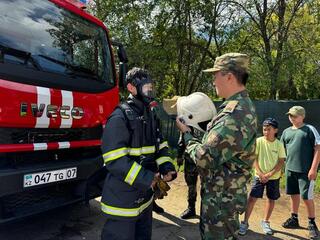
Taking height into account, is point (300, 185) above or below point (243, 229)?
above

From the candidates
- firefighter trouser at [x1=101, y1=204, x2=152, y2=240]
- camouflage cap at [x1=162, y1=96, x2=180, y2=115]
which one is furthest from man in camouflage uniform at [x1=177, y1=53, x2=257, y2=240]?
firefighter trouser at [x1=101, y1=204, x2=152, y2=240]

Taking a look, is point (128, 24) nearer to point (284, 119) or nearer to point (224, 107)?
point (284, 119)

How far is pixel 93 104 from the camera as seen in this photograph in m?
4.45

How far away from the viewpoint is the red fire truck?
3602 millimetres

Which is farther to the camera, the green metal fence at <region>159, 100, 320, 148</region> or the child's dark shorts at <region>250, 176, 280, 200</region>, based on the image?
the green metal fence at <region>159, 100, 320, 148</region>

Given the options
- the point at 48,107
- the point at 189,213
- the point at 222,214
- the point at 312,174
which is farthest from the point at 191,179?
the point at 222,214

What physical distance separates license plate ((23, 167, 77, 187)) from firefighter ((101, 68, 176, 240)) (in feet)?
3.03

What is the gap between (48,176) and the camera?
3867 mm

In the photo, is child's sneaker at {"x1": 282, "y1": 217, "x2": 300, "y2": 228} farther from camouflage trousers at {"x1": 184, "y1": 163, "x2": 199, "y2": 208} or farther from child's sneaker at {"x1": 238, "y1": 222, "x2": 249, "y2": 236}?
camouflage trousers at {"x1": 184, "y1": 163, "x2": 199, "y2": 208}

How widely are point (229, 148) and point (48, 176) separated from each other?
1.96 meters

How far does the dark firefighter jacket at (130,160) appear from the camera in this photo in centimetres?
293

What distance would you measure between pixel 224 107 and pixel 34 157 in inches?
79.9

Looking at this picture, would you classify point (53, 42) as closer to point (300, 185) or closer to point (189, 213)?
point (189, 213)

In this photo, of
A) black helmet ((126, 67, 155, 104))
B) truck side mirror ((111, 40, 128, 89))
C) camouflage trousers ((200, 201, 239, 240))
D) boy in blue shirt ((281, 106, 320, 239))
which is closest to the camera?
camouflage trousers ((200, 201, 239, 240))
